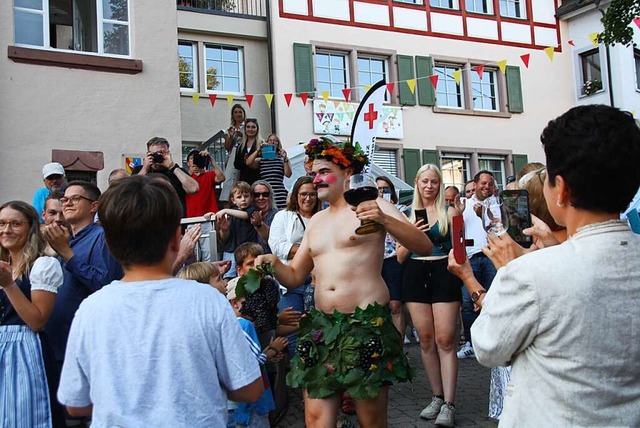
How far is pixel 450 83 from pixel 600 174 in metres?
18.1

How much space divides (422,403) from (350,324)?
8.25ft

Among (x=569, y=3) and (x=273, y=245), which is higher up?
(x=569, y=3)

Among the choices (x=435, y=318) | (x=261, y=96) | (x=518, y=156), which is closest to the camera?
(x=435, y=318)

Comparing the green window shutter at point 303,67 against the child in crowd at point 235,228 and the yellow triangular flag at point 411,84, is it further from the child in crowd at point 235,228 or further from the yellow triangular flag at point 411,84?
the child in crowd at point 235,228

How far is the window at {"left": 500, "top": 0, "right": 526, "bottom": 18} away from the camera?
20500 mm

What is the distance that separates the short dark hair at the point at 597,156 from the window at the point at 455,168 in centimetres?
1734

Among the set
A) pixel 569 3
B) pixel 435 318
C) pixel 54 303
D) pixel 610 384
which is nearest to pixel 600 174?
pixel 610 384

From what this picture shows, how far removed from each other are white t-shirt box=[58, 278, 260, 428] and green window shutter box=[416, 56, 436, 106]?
55.8ft

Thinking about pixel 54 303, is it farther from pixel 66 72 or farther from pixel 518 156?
pixel 518 156

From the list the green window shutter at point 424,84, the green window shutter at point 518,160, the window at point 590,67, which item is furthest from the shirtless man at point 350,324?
the window at point 590,67

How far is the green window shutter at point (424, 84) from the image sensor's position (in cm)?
1859

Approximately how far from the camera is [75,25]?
11.3 meters

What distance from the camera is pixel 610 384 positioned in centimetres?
191

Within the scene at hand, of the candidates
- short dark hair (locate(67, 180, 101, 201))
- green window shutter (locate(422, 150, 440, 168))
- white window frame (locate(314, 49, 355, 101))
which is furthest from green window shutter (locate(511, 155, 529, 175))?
short dark hair (locate(67, 180, 101, 201))
